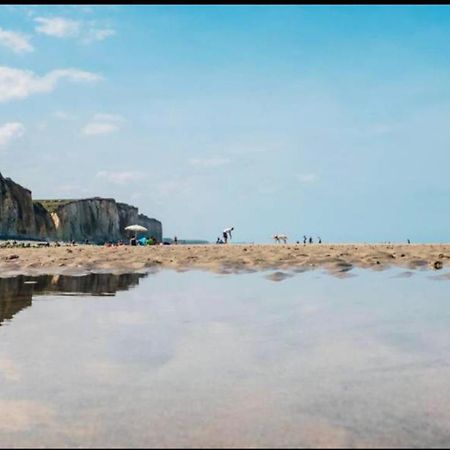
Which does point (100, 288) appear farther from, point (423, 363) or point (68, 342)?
point (423, 363)

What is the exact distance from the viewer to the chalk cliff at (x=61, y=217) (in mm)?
112438

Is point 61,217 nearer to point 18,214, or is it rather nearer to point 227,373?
point 18,214

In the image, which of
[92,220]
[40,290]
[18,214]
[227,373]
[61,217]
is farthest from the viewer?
[92,220]

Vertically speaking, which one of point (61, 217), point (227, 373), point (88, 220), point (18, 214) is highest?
point (61, 217)

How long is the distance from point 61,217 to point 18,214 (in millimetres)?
22849

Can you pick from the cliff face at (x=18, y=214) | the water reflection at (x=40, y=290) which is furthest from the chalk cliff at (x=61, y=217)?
the water reflection at (x=40, y=290)

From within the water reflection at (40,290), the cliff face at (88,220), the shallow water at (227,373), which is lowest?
the shallow water at (227,373)

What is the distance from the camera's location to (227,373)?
16.7ft

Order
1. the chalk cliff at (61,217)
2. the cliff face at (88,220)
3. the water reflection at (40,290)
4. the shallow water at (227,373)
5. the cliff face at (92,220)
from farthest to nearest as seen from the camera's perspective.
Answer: the cliff face at (92,220)
the cliff face at (88,220)
the chalk cliff at (61,217)
the water reflection at (40,290)
the shallow water at (227,373)

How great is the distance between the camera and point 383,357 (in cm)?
576

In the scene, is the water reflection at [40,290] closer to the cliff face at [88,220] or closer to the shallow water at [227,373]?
the shallow water at [227,373]

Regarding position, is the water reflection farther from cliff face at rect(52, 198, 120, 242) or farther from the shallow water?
cliff face at rect(52, 198, 120, 242)

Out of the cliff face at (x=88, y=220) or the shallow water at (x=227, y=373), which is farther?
the cliff face at (x=88, y=220)

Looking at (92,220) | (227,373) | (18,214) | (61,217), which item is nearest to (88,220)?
(92,220)
